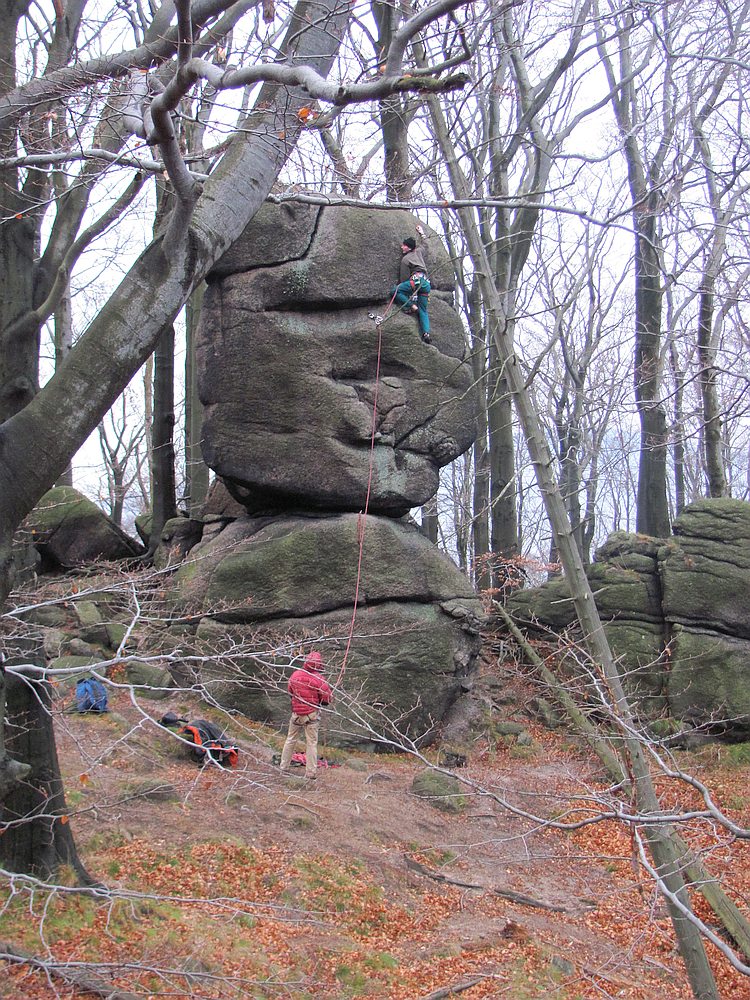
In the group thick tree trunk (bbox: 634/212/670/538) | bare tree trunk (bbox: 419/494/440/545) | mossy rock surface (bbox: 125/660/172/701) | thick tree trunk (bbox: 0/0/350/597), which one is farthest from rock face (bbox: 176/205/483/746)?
bare tree trunk (bbox: 419/494/440/545)

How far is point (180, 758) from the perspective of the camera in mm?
9656

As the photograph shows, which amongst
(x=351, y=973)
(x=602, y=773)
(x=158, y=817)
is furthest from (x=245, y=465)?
(x=351, y=973)

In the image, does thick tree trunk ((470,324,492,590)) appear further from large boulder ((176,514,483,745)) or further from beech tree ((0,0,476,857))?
beech tree ((0,0,476,857))

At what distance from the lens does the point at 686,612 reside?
13258mm

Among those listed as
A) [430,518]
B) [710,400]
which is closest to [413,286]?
[710,400]

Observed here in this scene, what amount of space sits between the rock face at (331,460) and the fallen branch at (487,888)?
2.87 m

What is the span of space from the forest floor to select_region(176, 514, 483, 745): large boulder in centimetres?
102

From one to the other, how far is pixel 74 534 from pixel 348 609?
19.2 feet

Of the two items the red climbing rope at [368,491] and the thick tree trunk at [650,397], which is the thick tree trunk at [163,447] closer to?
the red climbing rope at [368,491]

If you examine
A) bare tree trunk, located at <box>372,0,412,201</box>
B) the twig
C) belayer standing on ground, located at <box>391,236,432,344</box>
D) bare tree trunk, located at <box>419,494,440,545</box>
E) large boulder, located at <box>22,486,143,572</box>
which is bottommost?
the twig

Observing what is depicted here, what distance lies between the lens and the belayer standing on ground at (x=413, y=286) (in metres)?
12.6

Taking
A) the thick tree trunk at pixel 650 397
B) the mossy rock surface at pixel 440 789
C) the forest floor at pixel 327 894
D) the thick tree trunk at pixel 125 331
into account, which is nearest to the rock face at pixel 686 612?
the thick tree trunk at pixel 650 397

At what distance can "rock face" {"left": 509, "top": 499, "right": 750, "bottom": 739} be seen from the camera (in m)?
12.8

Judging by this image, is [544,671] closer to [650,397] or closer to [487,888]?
[487,888]
